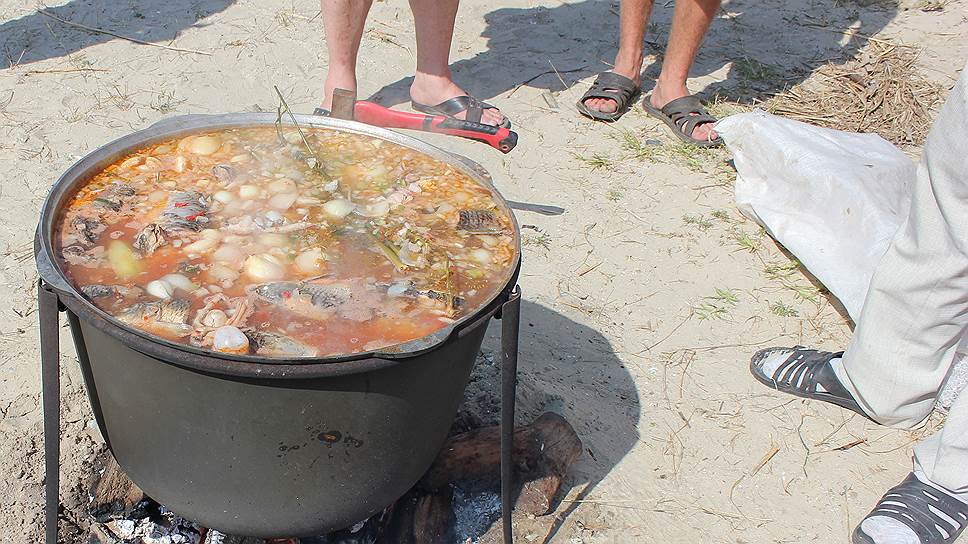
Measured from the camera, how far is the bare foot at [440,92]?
471cm

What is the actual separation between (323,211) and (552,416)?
101cm

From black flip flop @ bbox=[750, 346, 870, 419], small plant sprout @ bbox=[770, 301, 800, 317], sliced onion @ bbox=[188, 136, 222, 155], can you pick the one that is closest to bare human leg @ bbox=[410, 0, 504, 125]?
small plant sprout @ bbox=[770, 301, 800, 317]

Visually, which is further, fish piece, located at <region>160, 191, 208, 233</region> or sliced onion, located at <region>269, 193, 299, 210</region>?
sliced onion, located at <region>269, 193, 299, 210</region>

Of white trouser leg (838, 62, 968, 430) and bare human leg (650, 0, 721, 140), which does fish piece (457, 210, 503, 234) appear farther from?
bare human leg (650, 0, 721, 140)

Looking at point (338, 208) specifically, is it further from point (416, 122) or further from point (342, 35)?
point (342, 35)

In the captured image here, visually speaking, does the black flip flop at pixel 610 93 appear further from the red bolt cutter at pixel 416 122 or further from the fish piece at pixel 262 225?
the fish piece at pixel 262 225

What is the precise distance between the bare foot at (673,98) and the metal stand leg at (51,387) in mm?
3775

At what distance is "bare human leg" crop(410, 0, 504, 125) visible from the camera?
4.55 meters

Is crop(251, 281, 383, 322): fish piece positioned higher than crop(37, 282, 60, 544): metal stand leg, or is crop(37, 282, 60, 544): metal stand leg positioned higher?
crop(251, 281, 383, 322): fish piece

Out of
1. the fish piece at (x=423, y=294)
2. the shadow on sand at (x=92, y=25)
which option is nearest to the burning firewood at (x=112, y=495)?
the fish piece at (x=423, y=294)

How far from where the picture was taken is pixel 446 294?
6.58 feet

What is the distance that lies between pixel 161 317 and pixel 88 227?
1.34 feet

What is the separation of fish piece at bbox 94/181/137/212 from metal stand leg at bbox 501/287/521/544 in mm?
1041

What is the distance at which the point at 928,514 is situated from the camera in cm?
273
